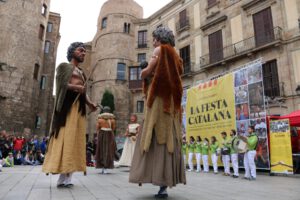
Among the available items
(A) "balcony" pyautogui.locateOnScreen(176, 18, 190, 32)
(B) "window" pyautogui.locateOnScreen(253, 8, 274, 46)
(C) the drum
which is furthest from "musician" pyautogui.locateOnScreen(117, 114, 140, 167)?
(A) "balcony" pyautogui.locateOnScreen(176, 18, 190, 32)

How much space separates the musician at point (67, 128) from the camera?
389 cm

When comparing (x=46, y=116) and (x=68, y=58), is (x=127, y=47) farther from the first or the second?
(x=68, y=58)

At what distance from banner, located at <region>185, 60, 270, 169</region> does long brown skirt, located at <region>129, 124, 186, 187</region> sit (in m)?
7.49

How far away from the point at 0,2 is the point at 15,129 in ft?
40.9

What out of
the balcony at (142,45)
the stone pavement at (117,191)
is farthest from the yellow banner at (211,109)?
the balcony at (142,45)

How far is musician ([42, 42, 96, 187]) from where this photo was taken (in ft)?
12.8

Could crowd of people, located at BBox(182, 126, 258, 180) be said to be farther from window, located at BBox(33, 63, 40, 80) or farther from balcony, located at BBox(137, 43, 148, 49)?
window, located at BBox(33, 63, 40, 80)

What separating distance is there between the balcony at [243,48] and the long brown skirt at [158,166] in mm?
16524

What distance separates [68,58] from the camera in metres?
4.66

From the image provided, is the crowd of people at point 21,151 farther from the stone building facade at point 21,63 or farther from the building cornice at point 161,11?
the building cornice at point 161,11

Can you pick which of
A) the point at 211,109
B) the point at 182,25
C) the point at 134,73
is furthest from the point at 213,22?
the point at 211,109

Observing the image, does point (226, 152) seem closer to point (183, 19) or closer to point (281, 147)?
point (281, 147)

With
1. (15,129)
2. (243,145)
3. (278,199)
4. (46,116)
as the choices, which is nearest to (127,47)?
(46,116)

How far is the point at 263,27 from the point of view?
18.4 m
